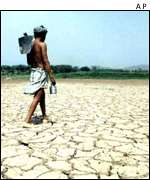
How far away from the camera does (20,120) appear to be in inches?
242

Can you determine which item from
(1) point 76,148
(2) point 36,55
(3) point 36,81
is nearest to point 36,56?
(2) point 36,55

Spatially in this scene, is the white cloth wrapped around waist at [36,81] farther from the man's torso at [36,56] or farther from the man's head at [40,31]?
the man's head at [40,31]

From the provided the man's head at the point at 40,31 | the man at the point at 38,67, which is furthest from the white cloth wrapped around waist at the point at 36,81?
the man's head at the point at 40,31

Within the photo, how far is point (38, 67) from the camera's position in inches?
214

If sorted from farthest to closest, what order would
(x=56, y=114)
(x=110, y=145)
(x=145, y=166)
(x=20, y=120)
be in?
(x=56, y=114) < (x=20, y=120) < (x=110, y=145) < (x=145, y=166)

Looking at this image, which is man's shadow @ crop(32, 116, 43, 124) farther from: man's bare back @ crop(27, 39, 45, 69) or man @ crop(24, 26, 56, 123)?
man's bare back @ crop(27, 39, 45, 69)

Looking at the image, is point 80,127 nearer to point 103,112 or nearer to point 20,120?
point 20,120

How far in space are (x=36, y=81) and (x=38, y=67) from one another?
0.80ft

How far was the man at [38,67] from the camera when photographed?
534 centimetres

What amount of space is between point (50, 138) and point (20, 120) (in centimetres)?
165

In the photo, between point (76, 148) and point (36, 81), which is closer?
point (76, 148)

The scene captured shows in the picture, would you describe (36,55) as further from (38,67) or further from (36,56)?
(38,67)

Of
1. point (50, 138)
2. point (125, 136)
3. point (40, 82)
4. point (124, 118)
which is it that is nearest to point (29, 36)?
point (40, 82)

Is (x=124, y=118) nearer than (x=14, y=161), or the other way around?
(x=14, y=161)
